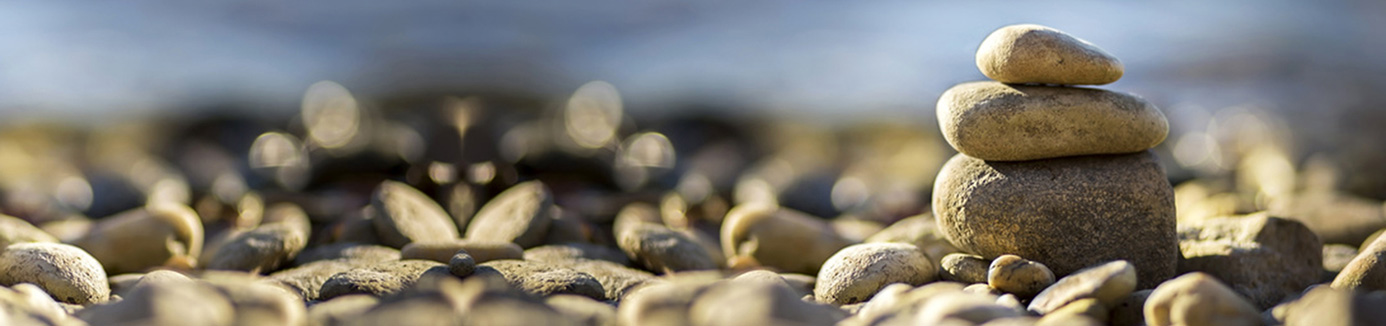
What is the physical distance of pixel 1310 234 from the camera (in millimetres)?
5836

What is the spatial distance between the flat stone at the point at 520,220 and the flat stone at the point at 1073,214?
9.21ft

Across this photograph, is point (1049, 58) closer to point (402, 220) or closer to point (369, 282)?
point (369, 282)

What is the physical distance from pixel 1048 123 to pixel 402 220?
4159 millimetres

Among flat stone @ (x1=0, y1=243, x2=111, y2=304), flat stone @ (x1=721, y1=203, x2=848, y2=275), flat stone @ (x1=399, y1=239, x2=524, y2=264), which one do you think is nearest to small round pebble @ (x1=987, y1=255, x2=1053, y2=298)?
flat stone @ (x1=721, y1=203, x2=848, y2=275)

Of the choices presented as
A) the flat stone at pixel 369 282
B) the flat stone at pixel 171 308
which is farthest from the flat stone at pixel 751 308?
the flat stone at pixel 369 282

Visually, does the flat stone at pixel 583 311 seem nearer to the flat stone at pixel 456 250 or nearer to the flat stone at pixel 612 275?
the flat stone at pixel 612 275

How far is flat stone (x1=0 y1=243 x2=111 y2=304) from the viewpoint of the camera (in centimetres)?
476

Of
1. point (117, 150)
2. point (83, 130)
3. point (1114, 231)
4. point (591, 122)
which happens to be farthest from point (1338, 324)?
point (83, 130)

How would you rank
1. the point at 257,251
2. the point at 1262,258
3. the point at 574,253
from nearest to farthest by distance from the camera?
the point at 1262,258 → the point at 257,251 → the point at 574,253

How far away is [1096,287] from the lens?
13.7 feet

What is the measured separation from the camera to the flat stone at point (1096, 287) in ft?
13.6

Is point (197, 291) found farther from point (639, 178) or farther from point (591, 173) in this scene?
point (639, 178)

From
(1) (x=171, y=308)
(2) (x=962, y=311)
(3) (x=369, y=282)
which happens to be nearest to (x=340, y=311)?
(1) (x=171, y=308)

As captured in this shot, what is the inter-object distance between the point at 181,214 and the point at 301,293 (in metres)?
1.96
